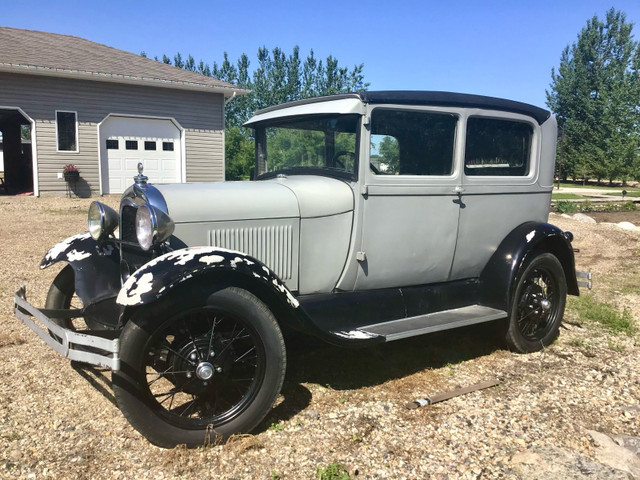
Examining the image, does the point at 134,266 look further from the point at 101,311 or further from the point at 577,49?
the point at 577,49

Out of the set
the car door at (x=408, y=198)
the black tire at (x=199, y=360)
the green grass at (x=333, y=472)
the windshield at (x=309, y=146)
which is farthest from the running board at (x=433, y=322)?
the windshield at (x=309, y=146)

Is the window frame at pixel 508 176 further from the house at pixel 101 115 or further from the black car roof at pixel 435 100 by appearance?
the house at pixel 101 115

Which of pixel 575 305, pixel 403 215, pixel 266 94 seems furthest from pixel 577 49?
pixel 403 215

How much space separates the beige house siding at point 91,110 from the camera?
527 inches

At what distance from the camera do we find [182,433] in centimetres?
269

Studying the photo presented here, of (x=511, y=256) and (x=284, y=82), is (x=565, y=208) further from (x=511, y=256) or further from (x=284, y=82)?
(x=284, y=82)

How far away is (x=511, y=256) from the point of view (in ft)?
13.3

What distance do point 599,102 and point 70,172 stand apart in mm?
33816

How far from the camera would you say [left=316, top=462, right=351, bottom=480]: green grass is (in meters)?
2.50

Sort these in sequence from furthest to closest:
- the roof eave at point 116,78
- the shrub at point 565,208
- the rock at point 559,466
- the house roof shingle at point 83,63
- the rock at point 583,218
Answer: the shrub at point 565,208, the house roof shingle at point 83,63, the rock at point 583,218, the roof eave at point 116,78, the rock at point 559,466

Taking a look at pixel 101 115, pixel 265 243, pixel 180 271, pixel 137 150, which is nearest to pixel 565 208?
pixel 137 150

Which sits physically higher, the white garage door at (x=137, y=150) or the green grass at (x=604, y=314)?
the white garage door at (x=137, y=150)

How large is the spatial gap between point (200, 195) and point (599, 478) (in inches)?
100

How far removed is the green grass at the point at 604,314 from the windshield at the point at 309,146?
3199mm
